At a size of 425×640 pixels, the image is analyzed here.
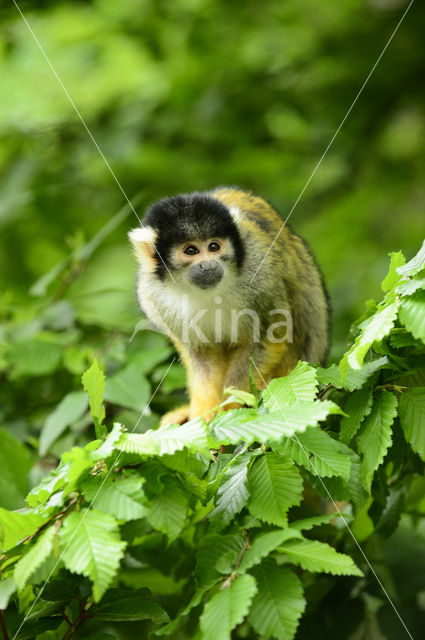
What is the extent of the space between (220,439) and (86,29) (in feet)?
14.9

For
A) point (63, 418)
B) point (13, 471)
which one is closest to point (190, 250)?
point (63, 418)

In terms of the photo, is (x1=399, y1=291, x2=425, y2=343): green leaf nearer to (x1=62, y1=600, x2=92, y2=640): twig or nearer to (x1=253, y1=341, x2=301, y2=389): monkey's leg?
(x1=62, y1=600, x2=92, y2=640): twig

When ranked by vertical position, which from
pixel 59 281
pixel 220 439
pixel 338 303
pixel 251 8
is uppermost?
pixel 251 8

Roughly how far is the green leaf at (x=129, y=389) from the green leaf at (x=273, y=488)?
1211mm

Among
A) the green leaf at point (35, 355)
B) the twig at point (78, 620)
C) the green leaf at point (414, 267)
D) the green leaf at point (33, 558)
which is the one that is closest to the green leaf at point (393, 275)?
the green leaf at point (414, 267)

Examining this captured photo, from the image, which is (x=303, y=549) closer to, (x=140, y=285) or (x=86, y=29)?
(x=140, y=285)

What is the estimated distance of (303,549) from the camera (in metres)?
1.56

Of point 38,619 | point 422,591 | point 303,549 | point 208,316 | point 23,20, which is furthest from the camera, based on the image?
point 23,20

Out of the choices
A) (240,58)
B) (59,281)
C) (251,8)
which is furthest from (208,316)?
(251,8)

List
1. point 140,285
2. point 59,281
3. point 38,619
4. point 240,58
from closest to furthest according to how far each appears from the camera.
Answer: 1. point 38,619
2. point 140,285
3. point 59,281
4. point 240,58

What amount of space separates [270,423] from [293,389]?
21cm

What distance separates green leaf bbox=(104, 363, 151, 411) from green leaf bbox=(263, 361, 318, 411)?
1.18 meters

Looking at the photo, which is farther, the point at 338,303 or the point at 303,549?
the point at 338,303

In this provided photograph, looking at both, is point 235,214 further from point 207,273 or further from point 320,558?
point 320,558
